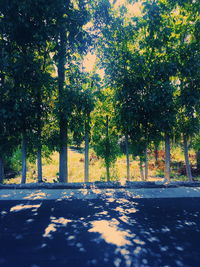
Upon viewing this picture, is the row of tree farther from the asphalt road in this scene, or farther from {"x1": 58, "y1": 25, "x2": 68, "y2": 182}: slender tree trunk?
the asphalt road

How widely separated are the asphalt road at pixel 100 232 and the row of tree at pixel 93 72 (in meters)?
3.43

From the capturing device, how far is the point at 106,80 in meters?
7.97

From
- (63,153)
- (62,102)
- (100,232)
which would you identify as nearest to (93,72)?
(62,102)

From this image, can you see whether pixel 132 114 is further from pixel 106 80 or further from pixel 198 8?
pixel 198 8

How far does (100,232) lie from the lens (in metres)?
3.82

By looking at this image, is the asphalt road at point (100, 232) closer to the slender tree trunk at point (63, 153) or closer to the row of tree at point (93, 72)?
the slender tree trunk at point (63, 153)

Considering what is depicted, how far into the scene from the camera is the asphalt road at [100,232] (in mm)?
2998

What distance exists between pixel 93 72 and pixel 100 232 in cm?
713

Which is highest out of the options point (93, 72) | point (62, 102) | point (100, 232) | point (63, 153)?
point (93, 72)

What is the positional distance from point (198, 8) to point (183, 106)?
4.05m

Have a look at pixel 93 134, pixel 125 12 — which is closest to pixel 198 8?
pixel 125 12

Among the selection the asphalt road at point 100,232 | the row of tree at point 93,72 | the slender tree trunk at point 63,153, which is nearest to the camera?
the asphalt road at point 100,232

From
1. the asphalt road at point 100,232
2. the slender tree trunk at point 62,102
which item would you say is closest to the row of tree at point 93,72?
the slender tree trunk at point 62,102

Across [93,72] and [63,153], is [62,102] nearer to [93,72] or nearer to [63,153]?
[93,72]
